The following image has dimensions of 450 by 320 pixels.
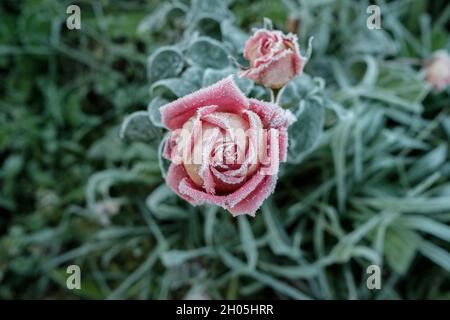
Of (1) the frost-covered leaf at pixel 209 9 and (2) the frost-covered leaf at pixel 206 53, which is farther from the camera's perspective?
(1) the frost-covered leaf at pixel 209 9

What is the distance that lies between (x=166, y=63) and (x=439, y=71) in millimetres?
717

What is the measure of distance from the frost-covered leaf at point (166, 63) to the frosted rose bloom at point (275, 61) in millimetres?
212

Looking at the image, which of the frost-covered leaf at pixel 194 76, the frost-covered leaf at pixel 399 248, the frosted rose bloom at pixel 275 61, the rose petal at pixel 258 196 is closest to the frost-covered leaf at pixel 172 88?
the frost-covered leaf at pixel 194 76

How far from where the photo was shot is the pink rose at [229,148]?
70cm

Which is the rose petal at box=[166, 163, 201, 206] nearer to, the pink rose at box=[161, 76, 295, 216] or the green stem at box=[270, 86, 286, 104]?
the pink rose at box=[161, 76, 295, 216]

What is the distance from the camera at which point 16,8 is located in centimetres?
164

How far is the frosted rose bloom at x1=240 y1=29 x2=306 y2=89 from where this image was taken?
2.76 feet

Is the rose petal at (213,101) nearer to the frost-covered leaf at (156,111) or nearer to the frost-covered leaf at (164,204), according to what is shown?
the frost-covered leaf at (156,111)

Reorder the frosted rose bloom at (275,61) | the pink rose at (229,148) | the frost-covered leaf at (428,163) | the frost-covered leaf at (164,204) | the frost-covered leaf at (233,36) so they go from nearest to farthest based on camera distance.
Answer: the pink rose at (229,148), the frosted rose bloom at (275,61), the frost-covered leaf at (233,36), the frost-covered leaf at (164,204), the frost-covered leaf at (428,163)

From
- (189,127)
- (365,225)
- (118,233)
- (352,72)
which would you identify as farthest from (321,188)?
(189,127)

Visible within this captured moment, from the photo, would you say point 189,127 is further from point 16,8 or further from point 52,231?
point 16,8

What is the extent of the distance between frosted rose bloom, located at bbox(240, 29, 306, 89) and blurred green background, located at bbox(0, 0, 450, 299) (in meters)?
0.32

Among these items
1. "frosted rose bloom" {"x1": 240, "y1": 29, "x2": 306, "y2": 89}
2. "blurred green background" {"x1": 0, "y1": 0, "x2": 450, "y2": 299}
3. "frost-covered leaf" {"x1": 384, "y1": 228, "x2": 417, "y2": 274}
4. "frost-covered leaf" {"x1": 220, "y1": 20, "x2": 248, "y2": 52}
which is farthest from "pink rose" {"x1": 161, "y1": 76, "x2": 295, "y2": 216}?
"frost-covered leaf" {"x1": 384, "y1": 228, "x2": 417, "y2": 274}
